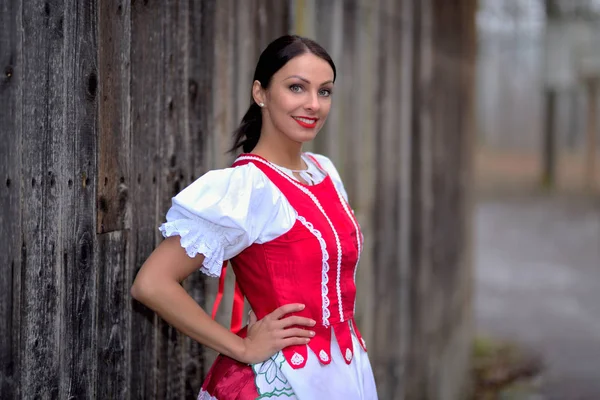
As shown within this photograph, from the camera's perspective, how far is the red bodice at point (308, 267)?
2125 millimetres

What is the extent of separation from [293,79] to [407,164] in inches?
109

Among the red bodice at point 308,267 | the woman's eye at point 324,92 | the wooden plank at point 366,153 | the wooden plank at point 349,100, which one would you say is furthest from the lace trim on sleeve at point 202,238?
the wooden plank at point 366,153

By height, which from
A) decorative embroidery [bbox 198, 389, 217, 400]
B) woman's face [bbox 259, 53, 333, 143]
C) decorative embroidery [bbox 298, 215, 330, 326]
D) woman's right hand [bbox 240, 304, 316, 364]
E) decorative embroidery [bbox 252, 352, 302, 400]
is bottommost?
decorative embroidery [bbox 198, 389, 217, 400]

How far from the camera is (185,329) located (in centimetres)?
205

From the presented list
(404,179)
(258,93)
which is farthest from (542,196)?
(258,93)

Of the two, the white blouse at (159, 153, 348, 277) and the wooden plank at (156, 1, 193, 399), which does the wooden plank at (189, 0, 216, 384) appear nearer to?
the wooden plank at (156, 1, 193, 399)

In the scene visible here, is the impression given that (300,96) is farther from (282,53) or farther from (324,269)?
(324,269)

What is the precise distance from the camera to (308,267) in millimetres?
2137

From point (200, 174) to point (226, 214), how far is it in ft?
2.01

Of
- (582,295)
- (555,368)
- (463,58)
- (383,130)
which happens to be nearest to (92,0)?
(383,130)

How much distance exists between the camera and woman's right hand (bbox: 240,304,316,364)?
209 centimetres

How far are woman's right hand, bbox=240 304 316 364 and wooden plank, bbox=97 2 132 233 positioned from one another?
46 cm

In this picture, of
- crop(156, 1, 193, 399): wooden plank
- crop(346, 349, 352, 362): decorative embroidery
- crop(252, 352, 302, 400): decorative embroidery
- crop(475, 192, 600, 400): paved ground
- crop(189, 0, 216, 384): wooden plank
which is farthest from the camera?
crop(475, 192, 600, 400): paved ground

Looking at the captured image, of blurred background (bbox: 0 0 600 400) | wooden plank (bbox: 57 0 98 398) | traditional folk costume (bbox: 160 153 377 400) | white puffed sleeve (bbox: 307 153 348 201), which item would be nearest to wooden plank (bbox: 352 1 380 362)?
blurred background (bbox: 0 0 600 400)
